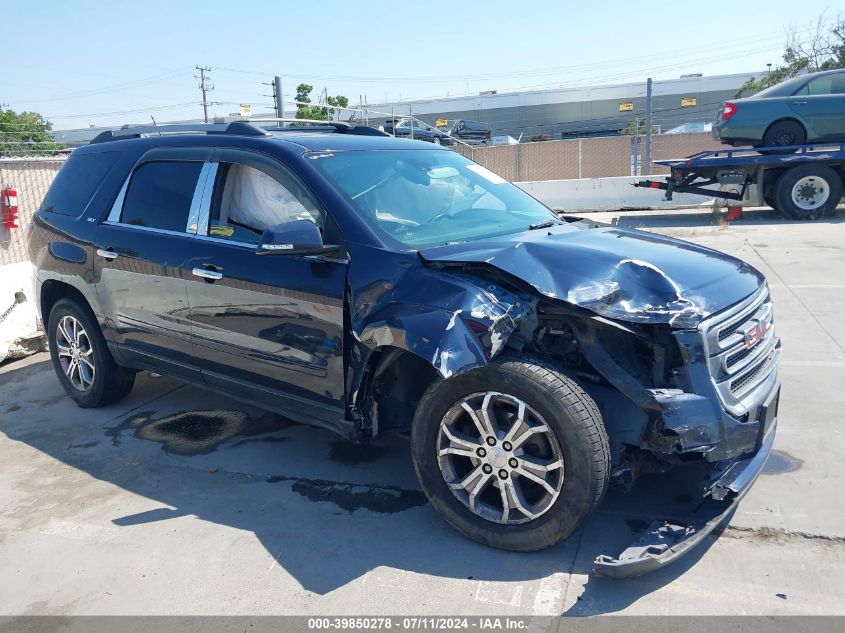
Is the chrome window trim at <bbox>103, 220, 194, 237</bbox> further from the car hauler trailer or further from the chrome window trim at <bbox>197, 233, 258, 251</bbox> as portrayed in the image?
the car hauler trailer

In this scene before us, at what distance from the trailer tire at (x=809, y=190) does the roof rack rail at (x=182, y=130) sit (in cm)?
1151

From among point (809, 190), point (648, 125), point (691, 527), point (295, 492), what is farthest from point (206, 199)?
point (648, 125)

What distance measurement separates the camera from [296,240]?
12.2 feet

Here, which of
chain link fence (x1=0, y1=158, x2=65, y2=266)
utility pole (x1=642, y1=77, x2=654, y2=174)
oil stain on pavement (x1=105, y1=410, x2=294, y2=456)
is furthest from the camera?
utility pole (x1=642, y1=77, x2=654, y2=174)

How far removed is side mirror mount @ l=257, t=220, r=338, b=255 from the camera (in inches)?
147

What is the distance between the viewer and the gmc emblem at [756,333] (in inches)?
139

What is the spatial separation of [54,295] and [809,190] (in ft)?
41.5

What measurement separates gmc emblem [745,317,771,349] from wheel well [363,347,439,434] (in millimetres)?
1513

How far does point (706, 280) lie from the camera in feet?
11.6

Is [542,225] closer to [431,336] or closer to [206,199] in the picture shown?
[431,336]

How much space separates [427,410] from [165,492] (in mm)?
1842

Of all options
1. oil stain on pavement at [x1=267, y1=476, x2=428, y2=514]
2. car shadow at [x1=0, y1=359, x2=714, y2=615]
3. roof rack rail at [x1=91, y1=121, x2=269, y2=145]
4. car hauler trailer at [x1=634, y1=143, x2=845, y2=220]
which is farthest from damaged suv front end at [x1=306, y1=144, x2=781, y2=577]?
car hauler trailer at [x1=634, y1=143, x2=845, y2=220]

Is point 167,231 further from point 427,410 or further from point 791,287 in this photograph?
point 791,287

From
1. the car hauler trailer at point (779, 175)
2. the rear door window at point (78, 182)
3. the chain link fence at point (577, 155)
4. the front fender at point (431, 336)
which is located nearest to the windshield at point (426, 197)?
the front fender at point (431, 336)
